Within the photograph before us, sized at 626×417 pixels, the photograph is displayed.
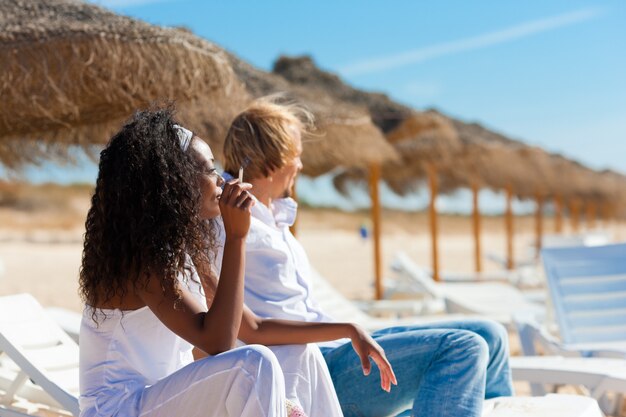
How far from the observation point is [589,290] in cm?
450

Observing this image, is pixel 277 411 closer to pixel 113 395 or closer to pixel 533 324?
pixel 113 395

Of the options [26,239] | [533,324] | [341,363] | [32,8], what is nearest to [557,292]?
[533,324]

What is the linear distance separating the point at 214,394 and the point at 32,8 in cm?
277

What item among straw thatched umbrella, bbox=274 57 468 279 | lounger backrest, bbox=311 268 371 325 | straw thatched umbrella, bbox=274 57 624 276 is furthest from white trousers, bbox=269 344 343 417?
straw thatched umbrella, bbox=274 57 624 276

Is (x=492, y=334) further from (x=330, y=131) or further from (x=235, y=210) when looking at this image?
(x=330, y=131)

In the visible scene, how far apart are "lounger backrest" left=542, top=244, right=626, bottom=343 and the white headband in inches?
114

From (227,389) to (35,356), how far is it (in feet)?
3.81

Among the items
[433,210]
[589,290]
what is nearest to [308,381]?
[589,290]

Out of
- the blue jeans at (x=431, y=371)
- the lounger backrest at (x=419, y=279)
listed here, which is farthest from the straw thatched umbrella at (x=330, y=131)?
the blue jeans at (x=431, y=371)

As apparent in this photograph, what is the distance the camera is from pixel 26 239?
25406 millimetres

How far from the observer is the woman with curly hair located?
170 cm

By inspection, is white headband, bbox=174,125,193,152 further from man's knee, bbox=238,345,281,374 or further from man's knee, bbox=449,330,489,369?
man's knee, bbox=449,330,489,369

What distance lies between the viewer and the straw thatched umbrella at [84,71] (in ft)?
11.7

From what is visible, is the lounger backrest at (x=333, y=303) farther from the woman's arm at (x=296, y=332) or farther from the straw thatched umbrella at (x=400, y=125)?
the straw thatched umbrella at (x=400, y=125)
